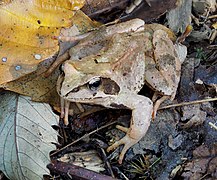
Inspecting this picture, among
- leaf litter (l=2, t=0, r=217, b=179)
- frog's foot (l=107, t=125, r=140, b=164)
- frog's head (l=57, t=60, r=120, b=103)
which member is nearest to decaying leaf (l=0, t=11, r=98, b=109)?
leaf litter (l=2, t=0, r=217, b=179)

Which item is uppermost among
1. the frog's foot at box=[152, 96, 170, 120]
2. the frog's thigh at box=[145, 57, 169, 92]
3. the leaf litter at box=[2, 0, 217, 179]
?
the frog's thigh at box=[145, 57, 169, 92]

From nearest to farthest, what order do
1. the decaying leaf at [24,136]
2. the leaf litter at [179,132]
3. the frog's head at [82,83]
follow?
the frog's head at [82,83] < the decaying leaf at [24,136] < the leaf litter at [179,132]

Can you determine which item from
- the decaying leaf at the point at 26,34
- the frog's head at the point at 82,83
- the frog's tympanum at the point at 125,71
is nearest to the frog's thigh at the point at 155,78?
the frog's tympanum at the point at 125,71

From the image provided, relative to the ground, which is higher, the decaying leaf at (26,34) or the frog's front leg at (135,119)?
the decaying leaf at (26,34)

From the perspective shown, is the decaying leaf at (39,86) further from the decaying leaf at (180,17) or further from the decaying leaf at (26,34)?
the decaying leaf at (180,17)

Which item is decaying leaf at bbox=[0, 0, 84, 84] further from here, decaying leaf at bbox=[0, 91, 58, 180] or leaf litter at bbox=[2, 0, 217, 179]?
decaying leaf at bbox=[0, 91, 58, 180]

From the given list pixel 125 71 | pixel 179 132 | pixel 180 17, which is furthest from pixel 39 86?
pixel 180 17

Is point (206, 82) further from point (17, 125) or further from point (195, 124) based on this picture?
point (17, 125)

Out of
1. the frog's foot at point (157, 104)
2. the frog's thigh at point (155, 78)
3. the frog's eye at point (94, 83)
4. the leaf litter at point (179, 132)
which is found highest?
the frog's eye at point (94, 83)

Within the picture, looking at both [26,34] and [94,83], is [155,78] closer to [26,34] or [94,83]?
[94,83]

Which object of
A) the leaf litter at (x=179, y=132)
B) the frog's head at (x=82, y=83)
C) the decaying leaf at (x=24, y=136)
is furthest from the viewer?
the leaf litter at (x=179, y=132)
